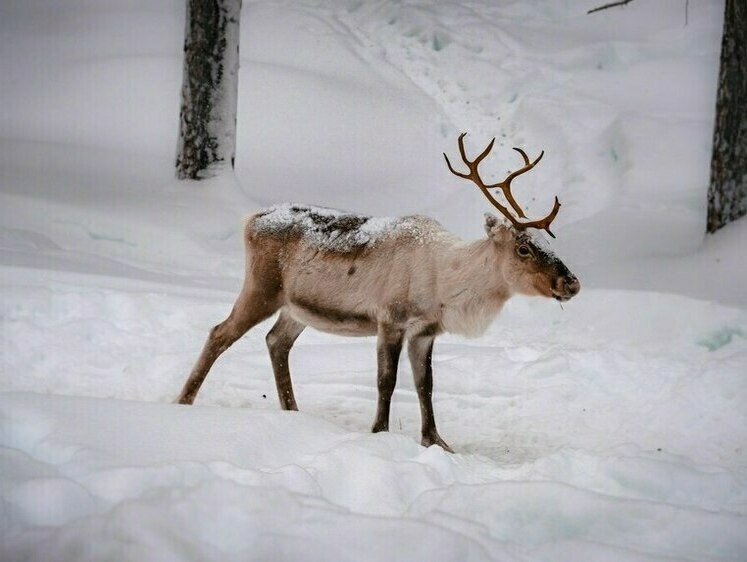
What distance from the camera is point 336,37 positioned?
13.8 meters

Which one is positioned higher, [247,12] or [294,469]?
[247,12]

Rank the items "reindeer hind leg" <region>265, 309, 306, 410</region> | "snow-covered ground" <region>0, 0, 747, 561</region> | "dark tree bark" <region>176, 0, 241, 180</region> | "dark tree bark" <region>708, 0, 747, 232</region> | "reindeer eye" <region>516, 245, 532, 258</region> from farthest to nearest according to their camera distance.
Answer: "dark tree bark" <region>176, 0, 241, 180</region> < "dark tree bark" <region>708, 0, 747, 232</region> < "reindeer hind leg" <region>265, 309, 306, 410</region> < "reindeer eye" <region>516, 245, 532, 258</region> < "snow-covered ground" <region>0, 0, 747, 561</region>

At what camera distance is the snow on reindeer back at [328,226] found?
504 cm

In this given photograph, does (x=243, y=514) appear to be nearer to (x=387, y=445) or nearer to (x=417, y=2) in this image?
(x=387, y=445)

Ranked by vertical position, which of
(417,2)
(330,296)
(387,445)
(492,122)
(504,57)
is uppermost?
(417,2)

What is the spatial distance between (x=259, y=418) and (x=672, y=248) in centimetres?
534

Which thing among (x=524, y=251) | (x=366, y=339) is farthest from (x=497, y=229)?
(x=366, y=339)

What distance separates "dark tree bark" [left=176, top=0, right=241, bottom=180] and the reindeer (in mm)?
4071

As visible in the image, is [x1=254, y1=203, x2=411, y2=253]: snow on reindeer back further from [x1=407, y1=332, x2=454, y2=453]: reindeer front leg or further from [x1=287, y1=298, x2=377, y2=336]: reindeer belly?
[x1=407, y1=332, x2=454, y2=453]: reindeer front leg

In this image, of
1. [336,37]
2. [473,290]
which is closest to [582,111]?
[336,37]

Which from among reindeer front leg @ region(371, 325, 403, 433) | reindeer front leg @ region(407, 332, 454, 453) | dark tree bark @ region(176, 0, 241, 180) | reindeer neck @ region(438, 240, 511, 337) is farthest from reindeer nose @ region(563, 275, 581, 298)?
dark tree bark @ region(176, 0, 241, 180)

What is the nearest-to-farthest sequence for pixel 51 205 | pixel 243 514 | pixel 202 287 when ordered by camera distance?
pixel 243 514 → pixel 202 287 → pixel 51 205

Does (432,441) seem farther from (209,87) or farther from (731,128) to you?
(209,87)

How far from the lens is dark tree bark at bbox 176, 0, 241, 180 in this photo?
898cm
